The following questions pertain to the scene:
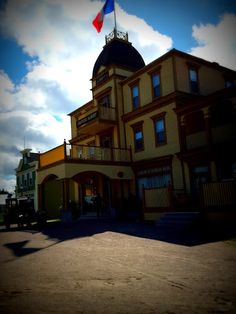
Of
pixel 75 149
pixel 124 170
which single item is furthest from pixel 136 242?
pixel 75 149

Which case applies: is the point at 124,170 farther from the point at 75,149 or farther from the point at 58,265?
the point at 58,265

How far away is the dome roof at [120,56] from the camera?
81.2 feet

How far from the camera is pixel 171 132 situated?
19.6m

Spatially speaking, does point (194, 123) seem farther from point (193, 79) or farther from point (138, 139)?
point (138, 139)

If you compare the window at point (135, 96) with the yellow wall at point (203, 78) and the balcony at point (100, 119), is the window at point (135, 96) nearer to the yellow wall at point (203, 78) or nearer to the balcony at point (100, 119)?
the balcony at point (100, 119)

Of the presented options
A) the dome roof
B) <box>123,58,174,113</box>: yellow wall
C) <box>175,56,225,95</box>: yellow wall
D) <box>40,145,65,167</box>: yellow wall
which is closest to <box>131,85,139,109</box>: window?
<box>123,58,174,113</box>: yellow wall

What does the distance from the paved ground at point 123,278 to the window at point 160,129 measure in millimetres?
11079

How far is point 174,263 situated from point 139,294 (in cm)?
240

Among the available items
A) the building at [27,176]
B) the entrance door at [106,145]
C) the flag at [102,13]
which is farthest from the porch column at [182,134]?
the building at [27,176]

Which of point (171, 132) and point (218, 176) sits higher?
point (171, 132)

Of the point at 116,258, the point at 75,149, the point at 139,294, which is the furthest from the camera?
the point at 75,149

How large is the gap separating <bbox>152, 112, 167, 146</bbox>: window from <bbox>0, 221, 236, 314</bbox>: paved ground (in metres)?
11.1

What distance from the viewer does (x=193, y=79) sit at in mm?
20766

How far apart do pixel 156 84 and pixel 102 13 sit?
748cm
